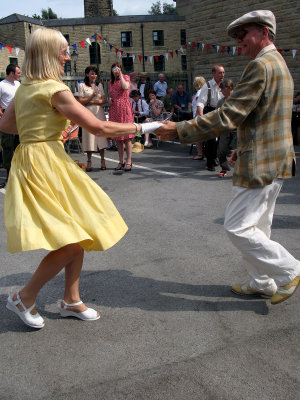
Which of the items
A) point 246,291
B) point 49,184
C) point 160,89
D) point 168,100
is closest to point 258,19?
point 49,184

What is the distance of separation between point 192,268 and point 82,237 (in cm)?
162

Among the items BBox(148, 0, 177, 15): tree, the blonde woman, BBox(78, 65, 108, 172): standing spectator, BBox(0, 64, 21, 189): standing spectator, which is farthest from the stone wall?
BBox(148, 0, 177, 15): tree

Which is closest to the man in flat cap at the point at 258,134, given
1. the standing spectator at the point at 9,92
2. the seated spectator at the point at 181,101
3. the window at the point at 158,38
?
the standing spectator at the point at 9,92

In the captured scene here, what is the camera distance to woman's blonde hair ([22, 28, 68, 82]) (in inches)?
109

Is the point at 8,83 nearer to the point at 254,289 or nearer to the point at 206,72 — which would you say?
the point at 254,289

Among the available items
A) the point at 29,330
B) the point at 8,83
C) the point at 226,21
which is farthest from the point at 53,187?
the point at 226,21

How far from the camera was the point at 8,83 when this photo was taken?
8.22 metres

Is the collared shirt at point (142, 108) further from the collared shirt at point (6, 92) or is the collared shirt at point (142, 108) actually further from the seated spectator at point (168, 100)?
the collared shirt at point (6, 92)

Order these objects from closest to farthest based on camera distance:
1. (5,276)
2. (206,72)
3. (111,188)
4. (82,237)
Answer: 1. (82,237)
2. (5,276)
3. (111,188)
4. (206,72)

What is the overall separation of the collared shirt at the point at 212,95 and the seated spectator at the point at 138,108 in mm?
4591

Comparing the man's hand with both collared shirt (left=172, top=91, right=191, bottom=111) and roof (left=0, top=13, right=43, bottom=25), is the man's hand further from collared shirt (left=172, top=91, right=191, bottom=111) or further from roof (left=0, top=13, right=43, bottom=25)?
roof (left=0, top=13, right=43, bottom=25)

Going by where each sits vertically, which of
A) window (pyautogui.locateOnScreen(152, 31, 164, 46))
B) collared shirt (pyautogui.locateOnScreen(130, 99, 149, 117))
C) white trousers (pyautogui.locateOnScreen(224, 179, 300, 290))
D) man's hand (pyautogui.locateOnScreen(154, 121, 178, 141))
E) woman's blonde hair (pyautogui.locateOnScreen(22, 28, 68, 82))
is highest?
window (pyautogui.locateOnScreen(152, 31, 164, 46))

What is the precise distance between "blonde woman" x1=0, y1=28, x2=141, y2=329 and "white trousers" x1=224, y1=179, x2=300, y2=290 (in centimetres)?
80

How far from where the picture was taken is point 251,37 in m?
3.02
